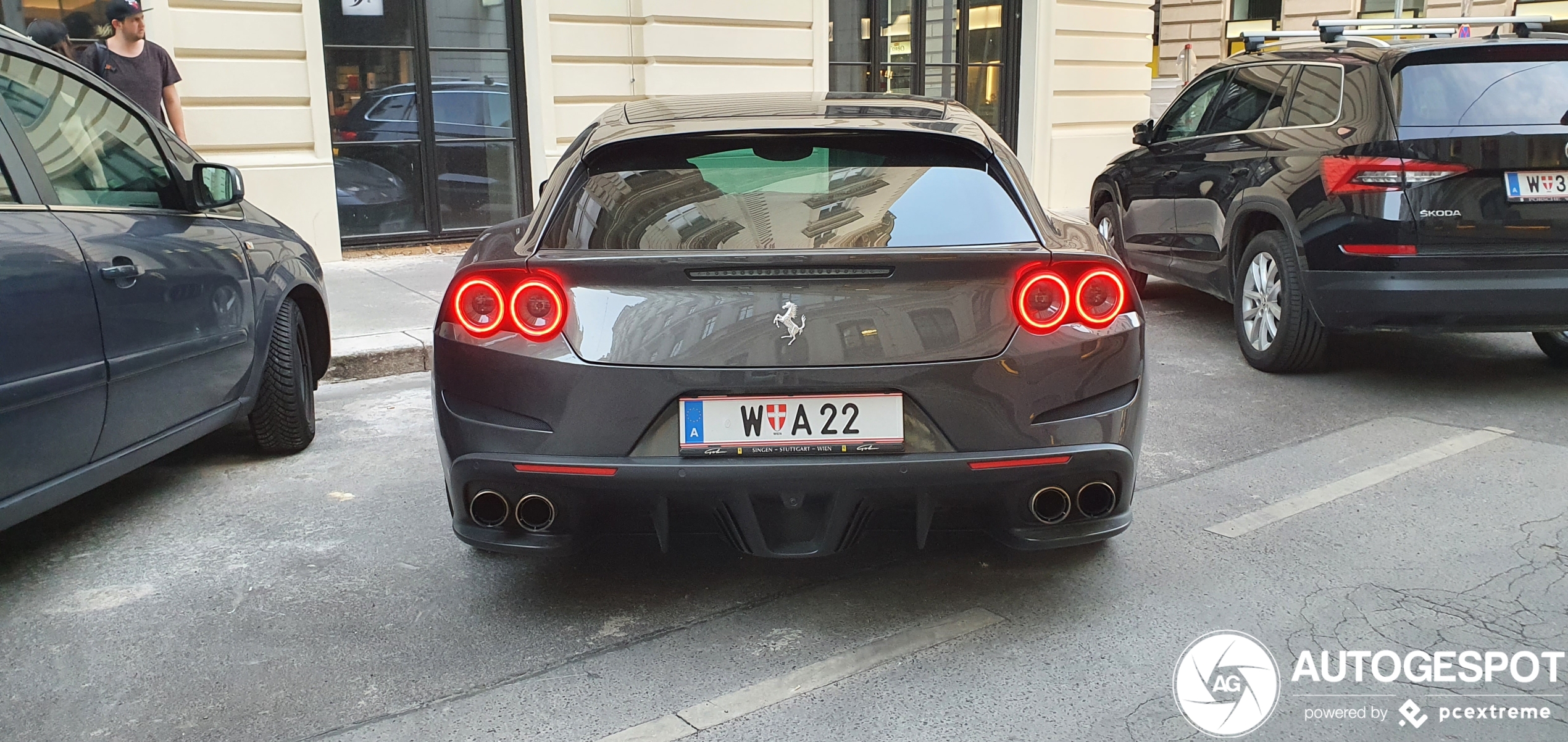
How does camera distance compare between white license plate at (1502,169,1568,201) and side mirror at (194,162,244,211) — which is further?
white license plate at (1502,169,1568,201)

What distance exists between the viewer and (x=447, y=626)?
10.9 feet

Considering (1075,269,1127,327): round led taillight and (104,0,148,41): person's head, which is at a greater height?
(104,0,148,41): person's head

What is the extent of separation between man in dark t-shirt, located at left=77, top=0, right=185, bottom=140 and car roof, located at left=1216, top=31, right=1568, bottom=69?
701 centimetres

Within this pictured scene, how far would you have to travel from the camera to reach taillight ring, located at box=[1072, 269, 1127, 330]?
123 inches

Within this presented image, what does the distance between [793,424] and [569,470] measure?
0.55 m

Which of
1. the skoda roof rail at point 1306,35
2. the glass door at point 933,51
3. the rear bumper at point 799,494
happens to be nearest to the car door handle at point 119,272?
the rear bumper at point 799,494

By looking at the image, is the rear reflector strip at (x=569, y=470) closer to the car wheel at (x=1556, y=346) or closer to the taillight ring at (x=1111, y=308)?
the taillight ring at (x=1111, y=308)

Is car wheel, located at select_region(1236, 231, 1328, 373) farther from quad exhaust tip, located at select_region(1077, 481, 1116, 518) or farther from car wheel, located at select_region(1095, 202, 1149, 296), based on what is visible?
quad exhaust tip, located at select_region(1077, 481, 1116, 518)

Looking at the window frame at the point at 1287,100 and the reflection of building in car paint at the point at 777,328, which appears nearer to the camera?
the reflection of building in car paint at the point at 777,328

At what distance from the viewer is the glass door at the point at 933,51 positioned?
43.3 feet

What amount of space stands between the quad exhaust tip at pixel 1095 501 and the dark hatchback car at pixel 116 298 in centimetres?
284

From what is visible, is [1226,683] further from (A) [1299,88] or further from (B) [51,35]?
(B) [51,35]

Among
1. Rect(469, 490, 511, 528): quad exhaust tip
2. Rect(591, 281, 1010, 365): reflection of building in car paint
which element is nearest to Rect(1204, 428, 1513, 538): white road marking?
Rect(591, 281, 1010, 365): reflection of building in car paint

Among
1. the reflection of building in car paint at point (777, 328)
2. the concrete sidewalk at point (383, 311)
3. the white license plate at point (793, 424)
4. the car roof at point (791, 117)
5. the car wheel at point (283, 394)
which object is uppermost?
the car roof at point (791, 117)
